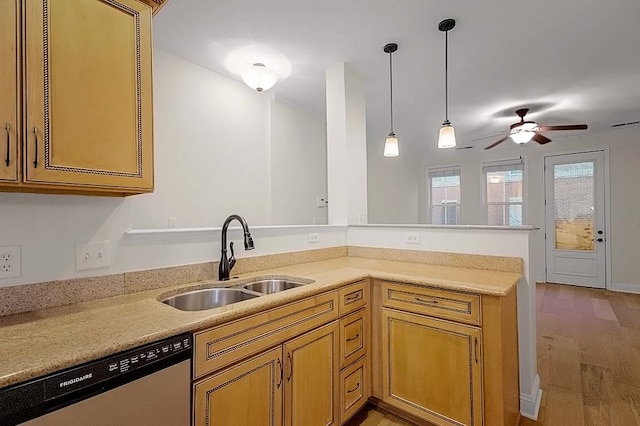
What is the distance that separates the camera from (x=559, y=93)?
11.9 ft

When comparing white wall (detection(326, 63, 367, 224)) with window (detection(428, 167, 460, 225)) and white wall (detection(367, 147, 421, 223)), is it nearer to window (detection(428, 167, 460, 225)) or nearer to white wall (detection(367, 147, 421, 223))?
white wall (detection(367, 147, 421, 223))

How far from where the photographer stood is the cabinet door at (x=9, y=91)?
0.98 m

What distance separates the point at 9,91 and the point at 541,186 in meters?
6.90

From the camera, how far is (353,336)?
190 cm

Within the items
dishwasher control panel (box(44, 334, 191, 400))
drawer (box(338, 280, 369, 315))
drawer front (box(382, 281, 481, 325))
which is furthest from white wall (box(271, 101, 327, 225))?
dishwasher control panel (box(44, 334, 191, 400))

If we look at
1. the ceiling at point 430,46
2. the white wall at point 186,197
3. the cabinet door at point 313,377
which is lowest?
the cabinet door at point 313,377

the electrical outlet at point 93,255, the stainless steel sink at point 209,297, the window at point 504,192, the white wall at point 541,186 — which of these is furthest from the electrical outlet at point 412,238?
the window at point 504,192

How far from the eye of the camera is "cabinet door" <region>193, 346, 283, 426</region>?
45.8 inches

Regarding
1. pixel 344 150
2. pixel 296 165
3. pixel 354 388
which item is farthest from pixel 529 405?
pixel 296 165

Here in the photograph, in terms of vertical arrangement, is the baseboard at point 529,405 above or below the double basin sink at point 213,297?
below

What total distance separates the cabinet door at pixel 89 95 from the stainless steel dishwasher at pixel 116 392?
2.07ft

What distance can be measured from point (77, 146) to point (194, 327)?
0.76 m

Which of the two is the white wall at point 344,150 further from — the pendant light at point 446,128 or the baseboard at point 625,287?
the baseboard at point 625,287

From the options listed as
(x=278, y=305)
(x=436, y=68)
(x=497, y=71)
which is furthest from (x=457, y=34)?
(x=278, y=305)
